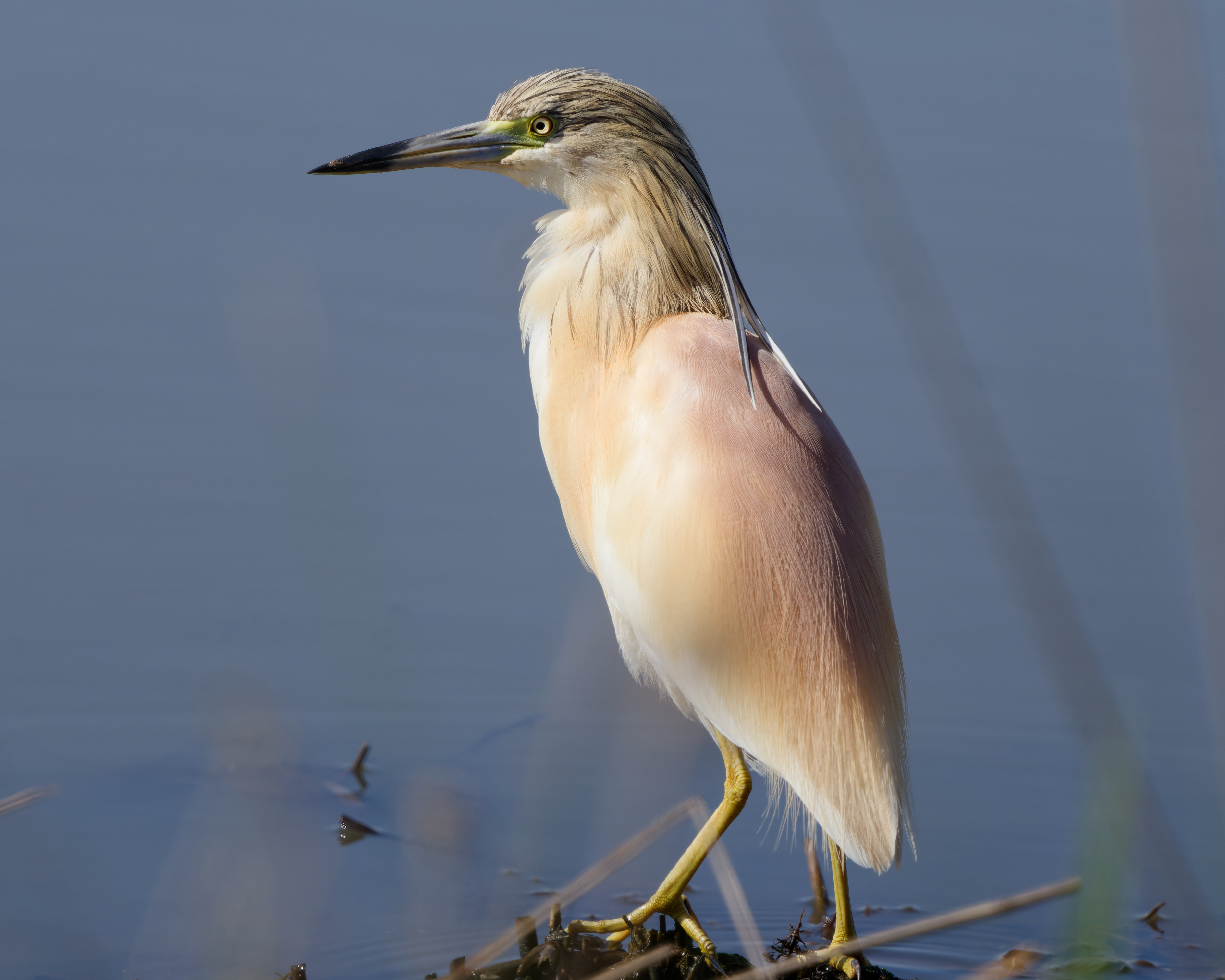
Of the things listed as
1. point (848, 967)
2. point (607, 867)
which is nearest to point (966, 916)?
point (607, 867)

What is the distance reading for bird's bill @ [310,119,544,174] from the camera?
2744mm

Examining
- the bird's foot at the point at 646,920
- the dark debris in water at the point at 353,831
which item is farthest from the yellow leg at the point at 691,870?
the dark debris in water at the point at 353,831

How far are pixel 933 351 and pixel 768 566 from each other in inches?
19.0

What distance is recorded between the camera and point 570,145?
8.87ft

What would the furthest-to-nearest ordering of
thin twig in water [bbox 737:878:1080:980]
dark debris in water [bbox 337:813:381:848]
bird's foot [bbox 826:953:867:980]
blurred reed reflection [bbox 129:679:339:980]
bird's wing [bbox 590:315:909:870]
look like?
dark debris in water [bbox 337:813:381:848] < bird's foot [bbox 826:953:867:980] < bird's wing [bbox 590:315:909:870] < blurred reed reflection [bbox 129:679:339:980] < thin twig in water [bbox 737:878:1080:980]

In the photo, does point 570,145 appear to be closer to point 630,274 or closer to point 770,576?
point 630,274

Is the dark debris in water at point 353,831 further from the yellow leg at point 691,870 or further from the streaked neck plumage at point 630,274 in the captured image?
the streaked neck plumage at point 630,274

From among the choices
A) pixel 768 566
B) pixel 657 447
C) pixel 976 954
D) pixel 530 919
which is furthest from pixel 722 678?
pixel 976 954

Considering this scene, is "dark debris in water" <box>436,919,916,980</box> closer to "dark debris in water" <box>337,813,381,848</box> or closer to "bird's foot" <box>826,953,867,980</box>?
"bird's foot" <box>826,953,867,980</box>

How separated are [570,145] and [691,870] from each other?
1.44 meters

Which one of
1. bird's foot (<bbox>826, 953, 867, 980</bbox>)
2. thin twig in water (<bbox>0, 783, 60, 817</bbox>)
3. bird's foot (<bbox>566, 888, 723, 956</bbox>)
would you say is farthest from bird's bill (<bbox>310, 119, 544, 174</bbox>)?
bird's foot (<bbox>826, 953, 867, 980</bbox>)

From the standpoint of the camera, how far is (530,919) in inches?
83.8

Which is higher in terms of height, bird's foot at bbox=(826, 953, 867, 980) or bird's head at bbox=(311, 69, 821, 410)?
bird's head at bbox=(311, 69, 821, 410)

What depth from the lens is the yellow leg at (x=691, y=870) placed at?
2631 mm
